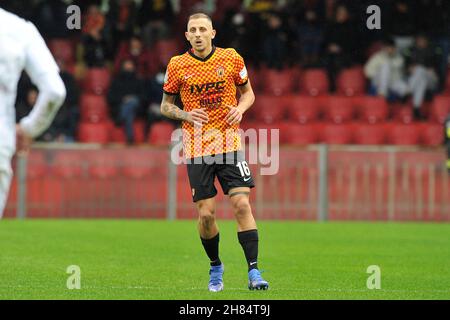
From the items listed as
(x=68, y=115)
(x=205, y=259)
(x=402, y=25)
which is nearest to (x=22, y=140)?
(x=205, y=259)

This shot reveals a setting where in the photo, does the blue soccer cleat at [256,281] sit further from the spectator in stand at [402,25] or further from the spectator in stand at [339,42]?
the spectator in stand at [402,25]

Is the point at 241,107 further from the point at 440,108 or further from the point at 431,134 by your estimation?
the point at 440,108

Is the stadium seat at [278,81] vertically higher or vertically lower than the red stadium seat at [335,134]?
higher

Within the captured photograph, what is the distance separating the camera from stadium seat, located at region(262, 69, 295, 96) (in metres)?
25.8

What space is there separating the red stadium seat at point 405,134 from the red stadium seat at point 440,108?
78cm

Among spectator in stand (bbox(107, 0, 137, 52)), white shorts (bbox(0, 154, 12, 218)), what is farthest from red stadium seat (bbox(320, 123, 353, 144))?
white shorts (bbox(0, 154, 12, 218))

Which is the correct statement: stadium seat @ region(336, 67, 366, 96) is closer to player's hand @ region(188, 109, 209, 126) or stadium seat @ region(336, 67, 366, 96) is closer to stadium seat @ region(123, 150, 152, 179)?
stadium seat @ region(123, 150, 152, 179)

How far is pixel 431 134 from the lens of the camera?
80.4ft

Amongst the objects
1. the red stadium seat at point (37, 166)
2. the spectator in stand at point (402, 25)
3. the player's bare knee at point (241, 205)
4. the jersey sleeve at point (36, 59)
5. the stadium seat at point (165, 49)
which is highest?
the spectator in stand at point (402, 25)

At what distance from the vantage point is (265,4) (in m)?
26.9

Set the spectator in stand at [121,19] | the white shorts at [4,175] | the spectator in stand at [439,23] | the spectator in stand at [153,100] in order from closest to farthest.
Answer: the white shorts at [4,175], the spectator in stand at [153,100], the spectator in stand at [121,19], the spectator in stand at [439,23]

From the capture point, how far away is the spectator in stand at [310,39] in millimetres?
25750

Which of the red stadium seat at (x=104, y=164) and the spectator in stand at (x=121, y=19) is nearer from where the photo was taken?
the red stadium seat at (x=104, y=164)

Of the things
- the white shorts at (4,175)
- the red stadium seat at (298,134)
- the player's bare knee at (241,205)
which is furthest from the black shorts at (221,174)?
the red stadium seat at (298,134)
